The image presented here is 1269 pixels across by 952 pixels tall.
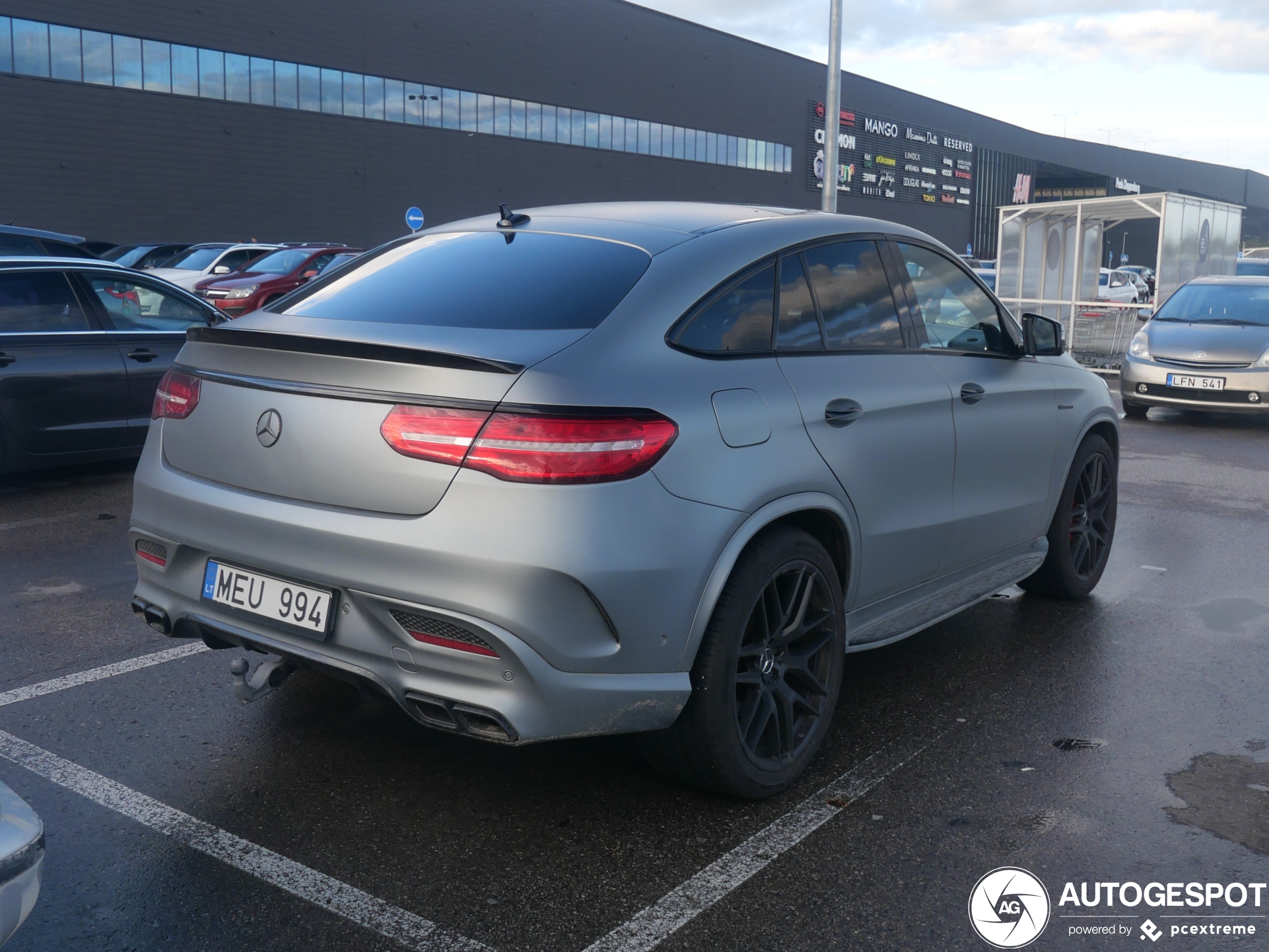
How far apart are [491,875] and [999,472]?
100 inches

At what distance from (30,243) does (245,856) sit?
1090cm

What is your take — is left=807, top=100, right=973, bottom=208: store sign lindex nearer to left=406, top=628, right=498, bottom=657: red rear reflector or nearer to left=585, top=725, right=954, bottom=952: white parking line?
left=585, top=725, right=954, bottom=952: white parking line

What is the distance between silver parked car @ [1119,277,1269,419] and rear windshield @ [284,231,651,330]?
9.78 metres

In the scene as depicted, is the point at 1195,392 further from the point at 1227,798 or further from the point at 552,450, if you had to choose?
the point at 552,450

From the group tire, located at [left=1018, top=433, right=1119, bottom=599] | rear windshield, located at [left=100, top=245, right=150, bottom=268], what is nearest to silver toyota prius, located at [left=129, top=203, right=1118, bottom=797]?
tire, located at [left=1018, top=433, right=1119, bottom=599]

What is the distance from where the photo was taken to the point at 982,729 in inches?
150

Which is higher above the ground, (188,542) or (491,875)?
(188,542)

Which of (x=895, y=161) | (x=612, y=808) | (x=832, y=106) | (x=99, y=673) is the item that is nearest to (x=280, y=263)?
(x=832, y=106)

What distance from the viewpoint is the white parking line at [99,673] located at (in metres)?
3.95

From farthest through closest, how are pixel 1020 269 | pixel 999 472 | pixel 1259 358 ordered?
pixel 1020 269 < pixel 1259 358 < pixel 999 472

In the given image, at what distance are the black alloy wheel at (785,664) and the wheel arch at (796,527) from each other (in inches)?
6.0

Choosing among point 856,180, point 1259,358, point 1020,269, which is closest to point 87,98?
point 1020,269

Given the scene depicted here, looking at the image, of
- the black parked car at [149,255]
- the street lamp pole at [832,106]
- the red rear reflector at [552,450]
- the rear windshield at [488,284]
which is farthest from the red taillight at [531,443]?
the black parked car at [149,255]

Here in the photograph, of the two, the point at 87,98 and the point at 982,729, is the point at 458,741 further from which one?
the point at 87,98
